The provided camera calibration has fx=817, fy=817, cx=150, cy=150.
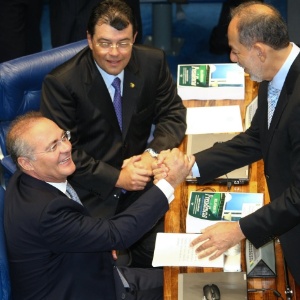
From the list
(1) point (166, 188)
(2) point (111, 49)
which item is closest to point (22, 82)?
(2) point (111, 49)

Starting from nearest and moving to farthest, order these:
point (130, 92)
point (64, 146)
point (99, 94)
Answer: point (64, 146) → point (99, 94) → point (130, 92)

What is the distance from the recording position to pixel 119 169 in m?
4.53

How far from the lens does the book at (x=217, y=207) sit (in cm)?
389

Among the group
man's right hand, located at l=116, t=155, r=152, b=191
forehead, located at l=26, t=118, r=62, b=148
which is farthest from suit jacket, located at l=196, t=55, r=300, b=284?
forehead, located at l=26, t=118, r=62, b=148

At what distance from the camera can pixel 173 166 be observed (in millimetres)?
3992

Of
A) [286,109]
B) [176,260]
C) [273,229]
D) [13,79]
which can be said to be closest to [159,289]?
[176,260]

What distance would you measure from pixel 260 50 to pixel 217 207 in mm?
862

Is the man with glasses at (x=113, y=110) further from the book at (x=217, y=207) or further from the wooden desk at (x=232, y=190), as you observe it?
the book at (x=217, y=207)

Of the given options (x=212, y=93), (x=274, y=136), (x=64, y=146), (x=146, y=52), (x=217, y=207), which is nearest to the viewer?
(x=274, y=136)

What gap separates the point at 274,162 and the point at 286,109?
0.89ft

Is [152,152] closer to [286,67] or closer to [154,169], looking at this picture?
[154,169]

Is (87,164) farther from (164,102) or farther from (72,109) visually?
(164,102)

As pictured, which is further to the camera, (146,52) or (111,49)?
(146,52)

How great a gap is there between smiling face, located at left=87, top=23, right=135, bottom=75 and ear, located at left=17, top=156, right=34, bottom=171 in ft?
2.98
